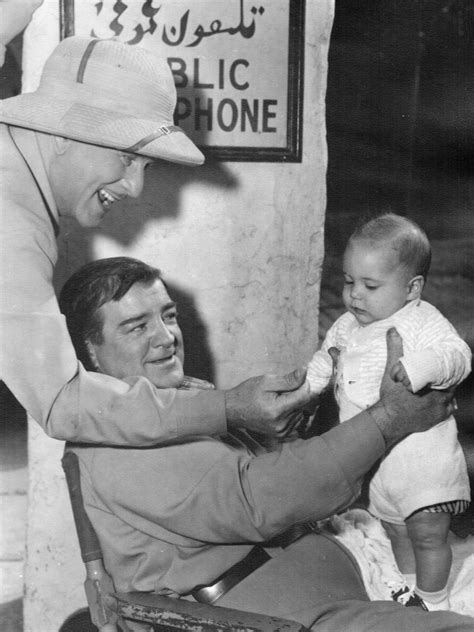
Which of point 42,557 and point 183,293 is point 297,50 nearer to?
point 183,293

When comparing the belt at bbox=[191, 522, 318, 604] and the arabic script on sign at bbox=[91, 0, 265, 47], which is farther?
the arabic script on sign at bbox=[91, 0, 265, 47]

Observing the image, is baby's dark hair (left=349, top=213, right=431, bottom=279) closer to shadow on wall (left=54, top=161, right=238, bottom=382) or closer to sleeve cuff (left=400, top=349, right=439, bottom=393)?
sleeve cuff (left=400, top=349, right=439, bottom=393)

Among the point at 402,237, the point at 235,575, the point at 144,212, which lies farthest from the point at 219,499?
the point at 144,212

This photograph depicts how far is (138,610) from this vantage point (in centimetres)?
149

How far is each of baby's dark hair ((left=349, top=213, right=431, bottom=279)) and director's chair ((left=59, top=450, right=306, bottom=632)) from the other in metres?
0.86

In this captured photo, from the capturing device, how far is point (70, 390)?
147 cm

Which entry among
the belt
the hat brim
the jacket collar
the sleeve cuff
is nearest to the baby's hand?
the sleeve cuff

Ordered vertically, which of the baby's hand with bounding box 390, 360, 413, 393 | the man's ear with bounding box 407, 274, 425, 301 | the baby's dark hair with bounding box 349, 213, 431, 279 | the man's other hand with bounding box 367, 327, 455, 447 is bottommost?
the man's other hand with bounding box 367, 327, 455, 447

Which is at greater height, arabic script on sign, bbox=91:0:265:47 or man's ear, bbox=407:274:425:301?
arabic script on sign, bbox=91:0:265:47

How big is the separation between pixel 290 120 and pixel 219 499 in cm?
110

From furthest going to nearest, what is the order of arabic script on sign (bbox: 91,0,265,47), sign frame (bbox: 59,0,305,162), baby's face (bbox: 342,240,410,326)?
1. sign frame (bbox: 59,0,305,162)
2. arabic script on sign (bbox: 91,0,265,47)
3. baby's face (bbox: 342,240,410,326)

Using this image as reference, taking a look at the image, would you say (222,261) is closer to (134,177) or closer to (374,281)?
(374,281)

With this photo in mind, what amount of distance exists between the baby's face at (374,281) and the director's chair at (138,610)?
0.77m

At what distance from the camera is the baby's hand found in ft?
5.49
